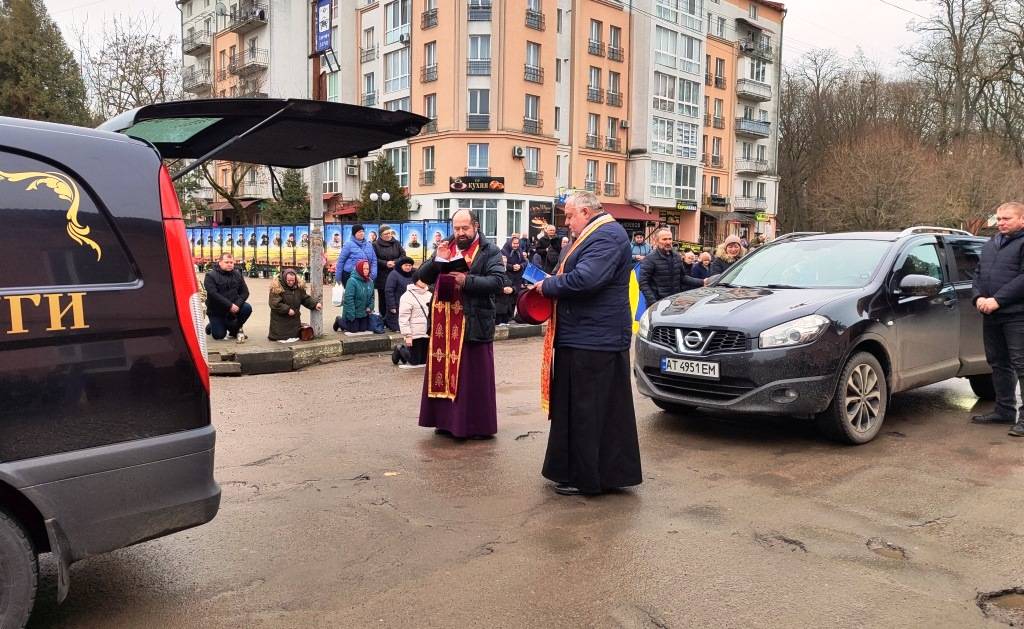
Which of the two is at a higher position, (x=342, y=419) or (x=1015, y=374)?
(x=1015, y=374)

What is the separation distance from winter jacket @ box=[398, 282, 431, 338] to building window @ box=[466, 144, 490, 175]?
3381 cm

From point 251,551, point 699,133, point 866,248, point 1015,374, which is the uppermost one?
point 699,133

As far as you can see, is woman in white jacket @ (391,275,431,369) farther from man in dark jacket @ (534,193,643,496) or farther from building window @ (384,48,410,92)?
building window @ (384,48,410,92)

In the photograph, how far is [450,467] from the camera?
5.74 m

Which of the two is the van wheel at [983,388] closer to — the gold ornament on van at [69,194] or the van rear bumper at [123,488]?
the van rear bumper at [123,488]

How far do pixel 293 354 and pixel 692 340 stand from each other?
610 cm

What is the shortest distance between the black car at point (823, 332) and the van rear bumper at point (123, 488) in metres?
4.11

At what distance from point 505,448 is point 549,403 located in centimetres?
122

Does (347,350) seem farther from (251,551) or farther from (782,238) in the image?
(251,551)

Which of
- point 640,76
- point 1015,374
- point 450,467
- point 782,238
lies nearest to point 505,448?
point 450,467

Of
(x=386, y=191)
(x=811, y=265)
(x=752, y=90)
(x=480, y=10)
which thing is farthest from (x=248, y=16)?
(x=811, y=265)

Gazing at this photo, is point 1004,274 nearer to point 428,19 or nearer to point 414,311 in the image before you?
point 414,311

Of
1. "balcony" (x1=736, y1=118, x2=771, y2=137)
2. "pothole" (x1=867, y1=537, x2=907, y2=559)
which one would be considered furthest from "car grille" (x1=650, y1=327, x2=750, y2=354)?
"balcony" (x1=736, y1=118, x2=771, y2=137)

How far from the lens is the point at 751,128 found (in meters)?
59.8
